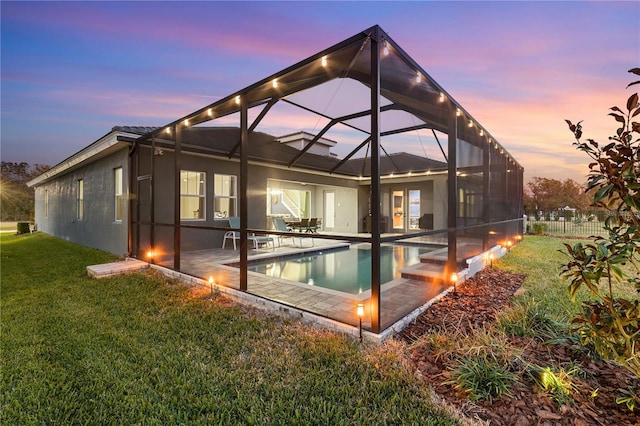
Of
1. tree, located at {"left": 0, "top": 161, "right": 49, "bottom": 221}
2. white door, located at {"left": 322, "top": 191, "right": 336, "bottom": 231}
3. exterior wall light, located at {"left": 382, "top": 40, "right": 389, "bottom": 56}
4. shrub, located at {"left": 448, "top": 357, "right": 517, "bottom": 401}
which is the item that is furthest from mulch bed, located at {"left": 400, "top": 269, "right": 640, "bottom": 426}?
tree, located at {"left": 0, "top": 161, "right": 49, "bottom": 221}

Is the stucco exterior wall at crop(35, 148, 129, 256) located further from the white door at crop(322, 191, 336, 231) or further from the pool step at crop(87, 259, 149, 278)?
the white door at crop(322, 191, 336, 231)

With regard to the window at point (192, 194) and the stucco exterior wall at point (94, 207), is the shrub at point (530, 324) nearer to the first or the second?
the window at point (192, 194)

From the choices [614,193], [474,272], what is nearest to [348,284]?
[474,272]

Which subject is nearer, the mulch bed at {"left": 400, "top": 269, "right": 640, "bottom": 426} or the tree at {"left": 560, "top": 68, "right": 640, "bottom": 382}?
the tree at {"left": 560, "top": 68, "right": 640, "bottom": 382}

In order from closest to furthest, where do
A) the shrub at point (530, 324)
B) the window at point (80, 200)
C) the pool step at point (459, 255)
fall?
1. the shrub at point (530, 324)
2. the pool step at point (459, 255)
3. the window at point (80, 200)

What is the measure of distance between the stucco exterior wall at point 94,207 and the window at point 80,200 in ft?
0.55

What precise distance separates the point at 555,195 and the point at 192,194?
2946 centimetres

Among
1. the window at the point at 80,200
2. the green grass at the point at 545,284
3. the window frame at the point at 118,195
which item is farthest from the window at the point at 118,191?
the green grass at the point at 545,284

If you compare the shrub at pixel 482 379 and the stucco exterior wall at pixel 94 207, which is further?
the stucco exterior wall at pixel 94 207

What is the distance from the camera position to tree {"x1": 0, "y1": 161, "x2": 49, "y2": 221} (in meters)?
29.4

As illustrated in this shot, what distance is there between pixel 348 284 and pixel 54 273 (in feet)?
22.2

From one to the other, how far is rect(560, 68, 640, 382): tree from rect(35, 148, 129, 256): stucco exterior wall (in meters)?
9.33

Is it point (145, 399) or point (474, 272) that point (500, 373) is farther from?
point (474, 272)

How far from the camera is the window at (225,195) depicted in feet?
32.9
